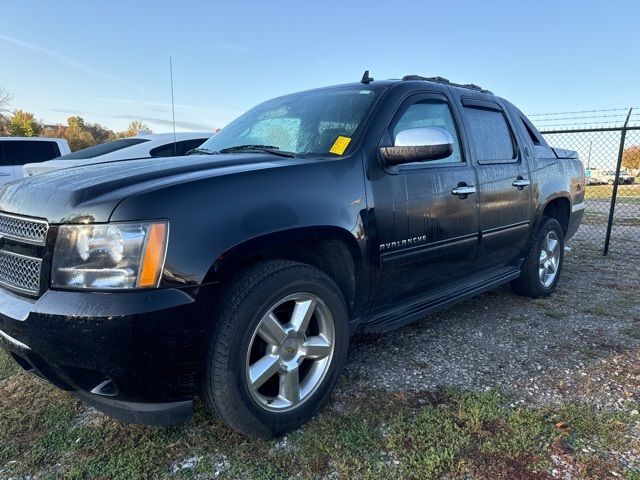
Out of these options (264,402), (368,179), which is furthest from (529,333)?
(264,402)

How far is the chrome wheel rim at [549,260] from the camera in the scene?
4477mm

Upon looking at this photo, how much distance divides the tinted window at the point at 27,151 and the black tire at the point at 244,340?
9647 millimetres

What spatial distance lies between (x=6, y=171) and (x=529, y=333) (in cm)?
1021

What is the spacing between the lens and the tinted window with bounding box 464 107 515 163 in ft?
11.5

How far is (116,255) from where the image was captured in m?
1.79

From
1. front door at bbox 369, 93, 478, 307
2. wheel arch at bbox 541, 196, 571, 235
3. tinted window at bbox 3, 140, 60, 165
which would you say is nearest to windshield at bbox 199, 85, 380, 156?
front door at bbox 369, 93, 478, 307

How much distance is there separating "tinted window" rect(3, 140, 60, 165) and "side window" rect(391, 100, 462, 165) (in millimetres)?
9285

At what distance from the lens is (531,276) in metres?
4.34

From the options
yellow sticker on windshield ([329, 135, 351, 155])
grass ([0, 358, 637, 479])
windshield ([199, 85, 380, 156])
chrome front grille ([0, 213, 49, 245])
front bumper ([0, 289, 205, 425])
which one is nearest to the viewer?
front bumper ([0, 289, 205, 425])

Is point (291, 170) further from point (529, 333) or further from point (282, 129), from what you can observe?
point (529, 333)

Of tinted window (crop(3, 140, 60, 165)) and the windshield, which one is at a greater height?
the windshield

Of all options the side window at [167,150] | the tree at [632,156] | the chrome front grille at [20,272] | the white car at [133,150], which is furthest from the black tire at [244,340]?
the tree at [632,156]

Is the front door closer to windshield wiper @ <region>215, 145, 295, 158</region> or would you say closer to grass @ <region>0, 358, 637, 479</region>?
windshield wiper @ <region>215, 145, 295, 158</region>

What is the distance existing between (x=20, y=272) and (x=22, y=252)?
0.09m
